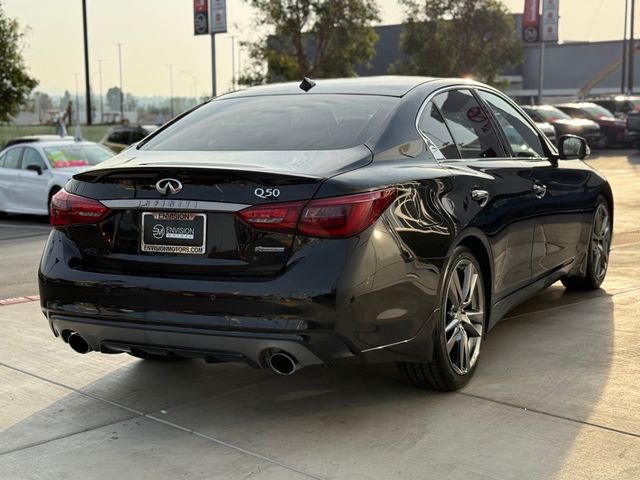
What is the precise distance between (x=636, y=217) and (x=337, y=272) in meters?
9.62

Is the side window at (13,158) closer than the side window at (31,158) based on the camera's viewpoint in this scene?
No

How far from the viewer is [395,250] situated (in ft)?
13.9

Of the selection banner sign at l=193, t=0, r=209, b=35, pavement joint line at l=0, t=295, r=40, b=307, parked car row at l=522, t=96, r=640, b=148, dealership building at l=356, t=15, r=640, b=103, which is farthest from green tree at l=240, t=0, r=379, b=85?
dealership building at l=356, t=15, r=640, b=103

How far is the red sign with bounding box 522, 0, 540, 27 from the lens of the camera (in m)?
46.2

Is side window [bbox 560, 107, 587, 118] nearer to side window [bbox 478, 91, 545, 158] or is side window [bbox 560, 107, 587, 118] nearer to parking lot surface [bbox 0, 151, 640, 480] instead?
side window [bbox 478, 91, 545, 158]

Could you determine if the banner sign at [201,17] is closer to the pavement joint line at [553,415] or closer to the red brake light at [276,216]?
the pavement joint line at [553,415]

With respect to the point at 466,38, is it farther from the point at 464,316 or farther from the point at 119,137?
the point at 464,316

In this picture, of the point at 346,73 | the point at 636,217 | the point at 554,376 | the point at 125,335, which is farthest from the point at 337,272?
the point at 346,73

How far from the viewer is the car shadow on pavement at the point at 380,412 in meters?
3.97

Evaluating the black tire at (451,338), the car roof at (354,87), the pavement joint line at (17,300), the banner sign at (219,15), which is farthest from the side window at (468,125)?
the banner sign at (219,15)

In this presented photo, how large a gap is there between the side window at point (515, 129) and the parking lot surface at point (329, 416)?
1152 millimetres

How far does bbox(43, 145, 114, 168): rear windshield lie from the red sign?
3407cm

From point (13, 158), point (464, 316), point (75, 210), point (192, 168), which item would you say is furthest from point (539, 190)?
point (13, 158)

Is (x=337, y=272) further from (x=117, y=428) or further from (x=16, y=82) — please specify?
(x=16, y=82)
